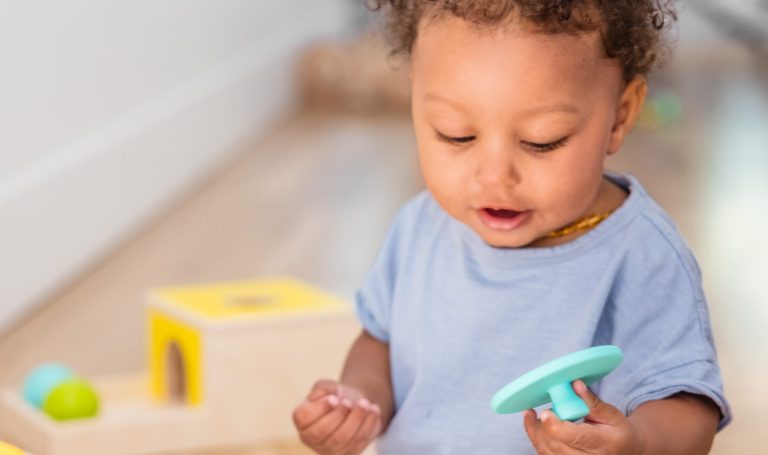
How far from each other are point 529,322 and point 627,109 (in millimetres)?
168

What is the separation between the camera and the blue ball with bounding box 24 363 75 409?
1503 mm

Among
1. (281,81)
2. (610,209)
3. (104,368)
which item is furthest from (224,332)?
(281,81)

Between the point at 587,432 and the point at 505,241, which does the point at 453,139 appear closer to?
the point at 505,241

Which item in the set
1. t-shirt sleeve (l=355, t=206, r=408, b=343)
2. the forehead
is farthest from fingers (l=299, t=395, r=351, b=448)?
the forehead

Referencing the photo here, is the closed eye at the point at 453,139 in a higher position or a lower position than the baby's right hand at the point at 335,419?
higher

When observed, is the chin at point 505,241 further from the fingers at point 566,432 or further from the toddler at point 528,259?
the fingers at point 566,432

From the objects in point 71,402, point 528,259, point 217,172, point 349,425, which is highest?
point 528,259

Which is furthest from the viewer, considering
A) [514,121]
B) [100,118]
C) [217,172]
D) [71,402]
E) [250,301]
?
[217,172]

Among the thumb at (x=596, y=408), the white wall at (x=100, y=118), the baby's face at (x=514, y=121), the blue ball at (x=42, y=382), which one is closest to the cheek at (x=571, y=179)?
the baby's face at (x=514, y=121)

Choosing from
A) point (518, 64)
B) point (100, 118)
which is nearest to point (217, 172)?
point (100, 118)

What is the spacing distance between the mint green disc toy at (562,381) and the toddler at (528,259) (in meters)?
0.02

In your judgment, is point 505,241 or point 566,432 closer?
point 566,432

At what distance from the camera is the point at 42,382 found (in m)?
1.52

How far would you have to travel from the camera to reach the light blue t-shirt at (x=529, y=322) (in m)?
0.93
